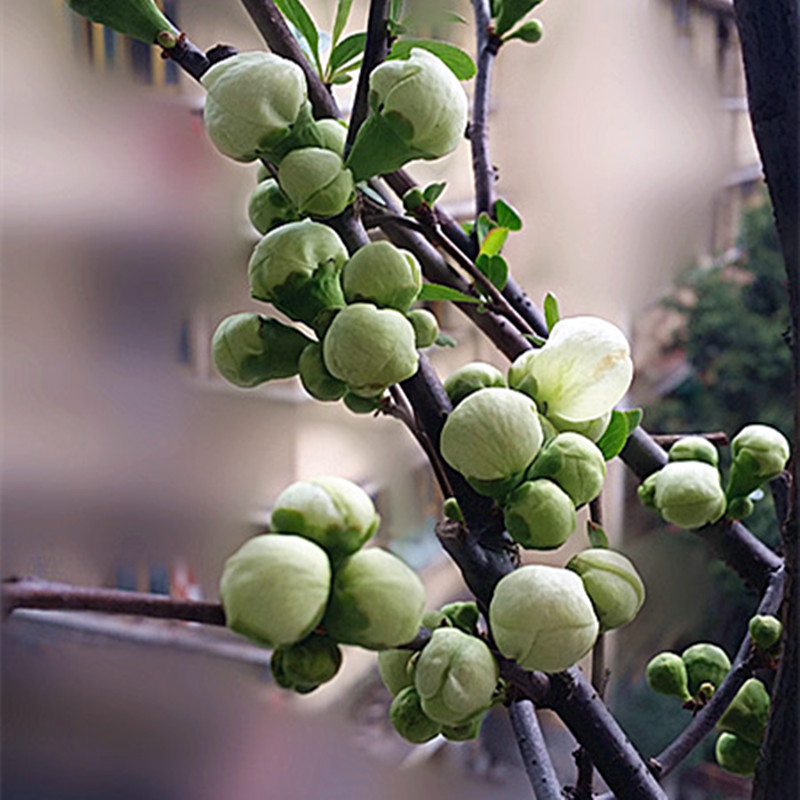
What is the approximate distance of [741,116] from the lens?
4.57 feet

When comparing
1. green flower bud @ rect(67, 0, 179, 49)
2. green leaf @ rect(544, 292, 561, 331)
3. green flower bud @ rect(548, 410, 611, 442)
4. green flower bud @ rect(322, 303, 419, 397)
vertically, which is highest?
green flower bud @ rect(67, 0, 179, 49)

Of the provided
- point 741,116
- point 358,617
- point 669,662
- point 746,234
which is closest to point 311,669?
point 358,617

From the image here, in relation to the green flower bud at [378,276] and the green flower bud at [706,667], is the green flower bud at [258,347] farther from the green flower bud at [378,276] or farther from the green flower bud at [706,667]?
the green flower bud at [706,667]

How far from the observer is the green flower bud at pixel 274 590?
0.14 m

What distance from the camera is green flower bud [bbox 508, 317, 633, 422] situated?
201mm

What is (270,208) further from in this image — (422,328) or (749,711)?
(749,711)

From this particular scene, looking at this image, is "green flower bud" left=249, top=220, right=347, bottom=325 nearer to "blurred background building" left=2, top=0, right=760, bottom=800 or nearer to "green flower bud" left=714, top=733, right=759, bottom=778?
"green flower bud" left=714, top=733, right=759, bottom=778

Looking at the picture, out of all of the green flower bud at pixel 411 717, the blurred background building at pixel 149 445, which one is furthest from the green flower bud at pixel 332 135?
the blurred background building at pixel 149 445

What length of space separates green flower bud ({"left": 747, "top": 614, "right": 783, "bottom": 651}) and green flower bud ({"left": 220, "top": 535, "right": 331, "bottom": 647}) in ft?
0.45

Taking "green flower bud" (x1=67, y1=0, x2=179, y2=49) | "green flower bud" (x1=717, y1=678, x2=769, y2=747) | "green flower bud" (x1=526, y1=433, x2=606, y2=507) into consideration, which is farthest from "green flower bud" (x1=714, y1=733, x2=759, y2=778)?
"green flower bud" (x1=67, y1=0, x2=179, y2=49)

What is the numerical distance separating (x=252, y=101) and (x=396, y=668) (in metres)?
0.12

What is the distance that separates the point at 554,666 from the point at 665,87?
1.28m

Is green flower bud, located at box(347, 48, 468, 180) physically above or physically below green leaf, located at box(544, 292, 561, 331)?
above

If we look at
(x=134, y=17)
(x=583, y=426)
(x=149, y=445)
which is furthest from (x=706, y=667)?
(x=149, y=445)
